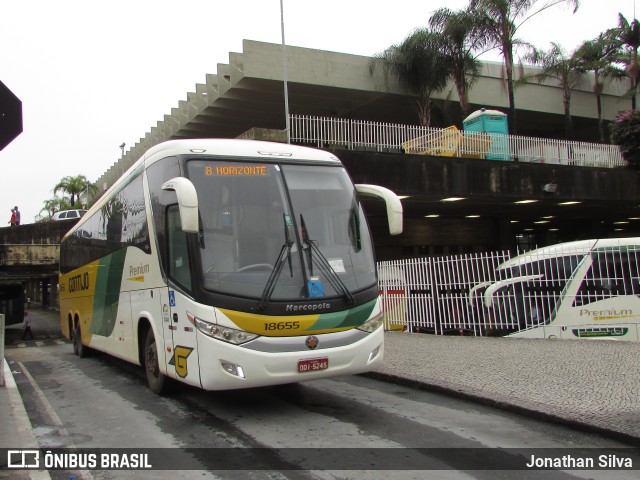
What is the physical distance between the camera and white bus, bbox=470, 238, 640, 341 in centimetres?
1087

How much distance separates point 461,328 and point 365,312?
7397 millimetres

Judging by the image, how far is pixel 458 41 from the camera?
24.3 metres

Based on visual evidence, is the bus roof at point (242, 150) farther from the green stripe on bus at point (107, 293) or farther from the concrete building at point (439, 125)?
the concrete building at point (439, 125)

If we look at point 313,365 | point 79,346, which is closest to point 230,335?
point 313,365

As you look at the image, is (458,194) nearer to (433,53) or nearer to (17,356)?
(433,53)

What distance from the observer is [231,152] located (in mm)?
6562

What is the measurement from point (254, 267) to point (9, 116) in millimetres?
2771

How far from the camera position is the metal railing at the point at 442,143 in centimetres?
1675

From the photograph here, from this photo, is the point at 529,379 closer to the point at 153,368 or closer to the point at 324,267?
the point at 324,267

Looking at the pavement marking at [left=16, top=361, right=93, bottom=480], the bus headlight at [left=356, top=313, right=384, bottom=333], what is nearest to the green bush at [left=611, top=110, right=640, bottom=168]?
the bus headlight at [left=356, top=313, right=384, bottom=333]

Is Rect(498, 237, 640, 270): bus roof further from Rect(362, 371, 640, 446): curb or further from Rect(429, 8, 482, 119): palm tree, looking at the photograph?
Rect(429, 8, 482, 119): palm tree

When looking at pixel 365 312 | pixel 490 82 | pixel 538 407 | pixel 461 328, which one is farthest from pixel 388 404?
pixel 490 82

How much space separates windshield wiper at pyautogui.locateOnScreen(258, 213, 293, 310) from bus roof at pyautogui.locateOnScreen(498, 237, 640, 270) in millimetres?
7346

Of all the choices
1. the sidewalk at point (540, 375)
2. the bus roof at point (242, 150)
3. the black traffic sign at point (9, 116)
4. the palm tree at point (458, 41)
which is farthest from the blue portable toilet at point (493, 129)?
the black traffic sign at point (9, 116)
